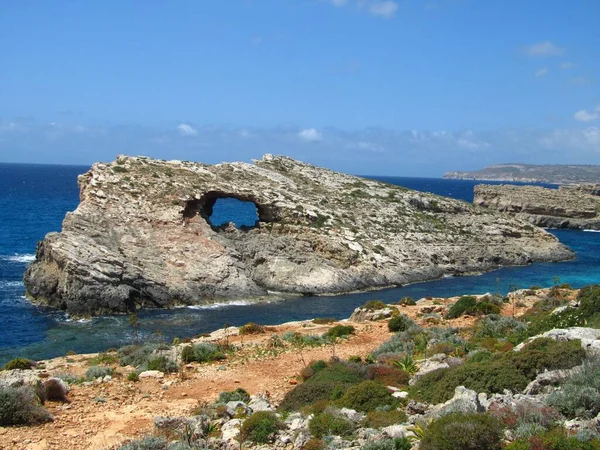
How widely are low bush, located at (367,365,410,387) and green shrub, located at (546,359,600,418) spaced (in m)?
5.70

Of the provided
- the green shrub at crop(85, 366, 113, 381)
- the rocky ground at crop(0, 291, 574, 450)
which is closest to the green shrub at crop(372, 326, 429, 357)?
the rocky ground at crop(0, 291, 574, 450)

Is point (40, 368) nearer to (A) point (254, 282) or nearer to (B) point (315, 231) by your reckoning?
(A) point (254, 282)

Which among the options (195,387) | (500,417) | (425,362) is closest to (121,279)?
(195,387)

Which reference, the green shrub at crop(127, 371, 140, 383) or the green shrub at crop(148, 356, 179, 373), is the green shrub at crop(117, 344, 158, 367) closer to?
the green shrub at crop(148, 356, 179, 373)

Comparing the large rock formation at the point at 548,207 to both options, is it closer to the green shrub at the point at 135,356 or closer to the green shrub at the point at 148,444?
the green shrub at the point at 135,356

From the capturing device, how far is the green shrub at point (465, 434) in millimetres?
10820

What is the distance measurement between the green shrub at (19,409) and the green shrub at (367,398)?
8.65 metres

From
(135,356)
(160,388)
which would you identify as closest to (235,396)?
(160,388)

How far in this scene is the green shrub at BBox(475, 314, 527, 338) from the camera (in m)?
25.8

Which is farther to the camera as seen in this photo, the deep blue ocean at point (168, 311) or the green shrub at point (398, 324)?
the deep blue ocean at point (168, 311)

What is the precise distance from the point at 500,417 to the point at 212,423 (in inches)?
299

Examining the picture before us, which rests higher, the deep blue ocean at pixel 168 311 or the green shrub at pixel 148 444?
the green shrub at pixel 148 444

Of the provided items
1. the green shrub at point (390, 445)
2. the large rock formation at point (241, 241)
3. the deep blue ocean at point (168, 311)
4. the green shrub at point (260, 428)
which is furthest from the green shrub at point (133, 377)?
the large rock formation at point (241, 241)

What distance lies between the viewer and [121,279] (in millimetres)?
44094
